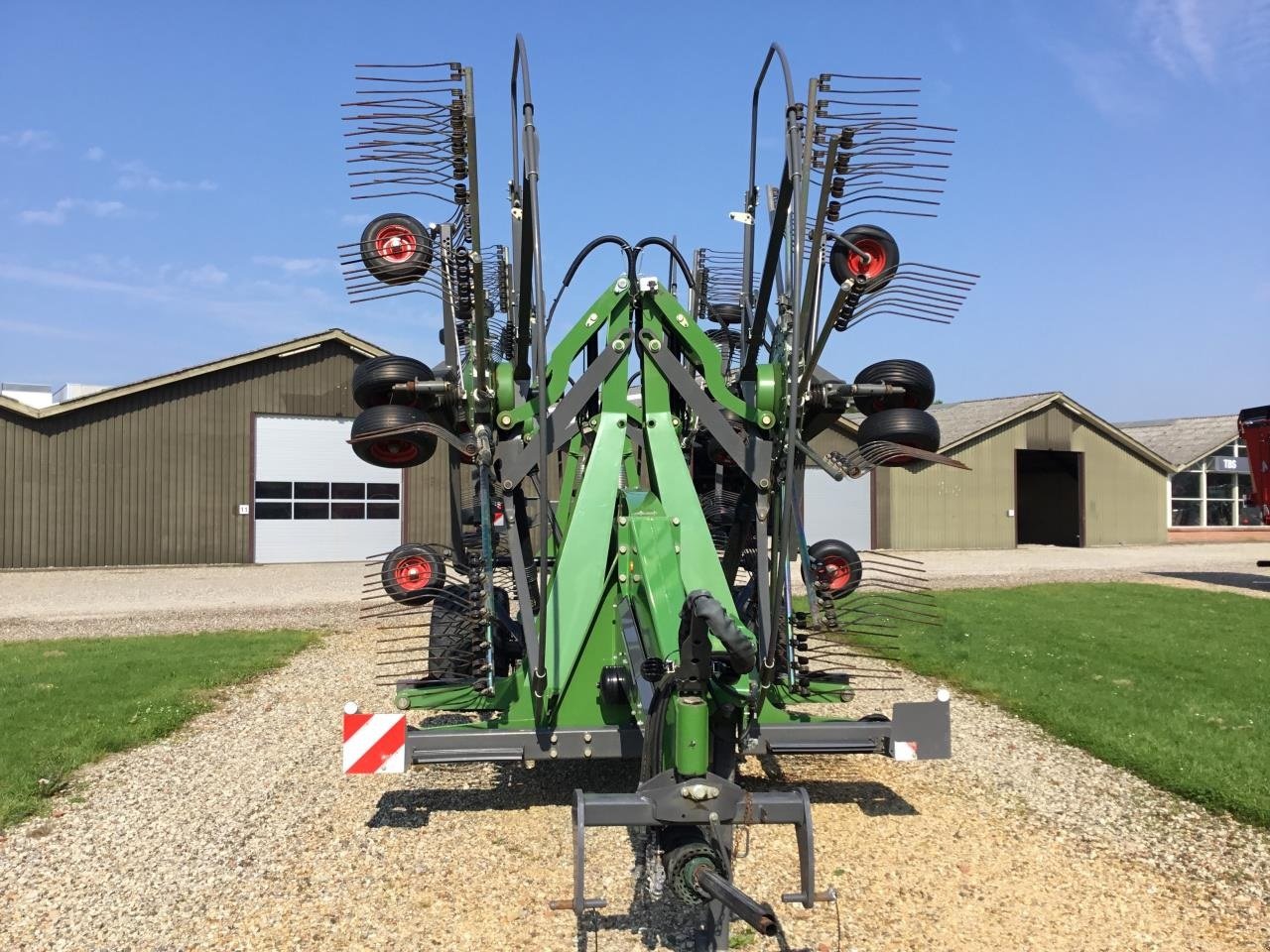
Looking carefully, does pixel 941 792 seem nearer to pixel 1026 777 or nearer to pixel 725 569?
pixel 1026 777

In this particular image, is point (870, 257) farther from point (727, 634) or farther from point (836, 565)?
point (727, 634)

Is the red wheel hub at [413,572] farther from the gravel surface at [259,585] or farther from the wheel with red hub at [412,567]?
the gravel surface at [259,585]

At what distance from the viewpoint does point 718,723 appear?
136 inches

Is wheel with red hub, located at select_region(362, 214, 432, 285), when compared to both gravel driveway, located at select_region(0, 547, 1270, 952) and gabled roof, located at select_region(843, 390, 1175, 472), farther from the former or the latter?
gabled roof, located at select_region(843, 390, 1175, 472)

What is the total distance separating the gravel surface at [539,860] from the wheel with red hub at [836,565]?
3.97ft

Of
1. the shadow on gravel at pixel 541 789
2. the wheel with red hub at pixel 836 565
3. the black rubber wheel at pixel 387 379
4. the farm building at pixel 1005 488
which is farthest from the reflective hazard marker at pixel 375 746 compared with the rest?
the farm building at pixel 1005 488

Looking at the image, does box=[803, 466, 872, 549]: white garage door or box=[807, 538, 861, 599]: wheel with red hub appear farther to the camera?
box=[803, 466, 872, 549]: white garage door

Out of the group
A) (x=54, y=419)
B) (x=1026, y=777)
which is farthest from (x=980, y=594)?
(x=54, y=419)

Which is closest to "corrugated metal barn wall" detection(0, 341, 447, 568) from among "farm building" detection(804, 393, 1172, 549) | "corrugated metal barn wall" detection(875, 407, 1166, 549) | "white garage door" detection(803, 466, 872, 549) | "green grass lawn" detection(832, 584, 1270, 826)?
"white garage door" detection(803, 466, 872, 549)

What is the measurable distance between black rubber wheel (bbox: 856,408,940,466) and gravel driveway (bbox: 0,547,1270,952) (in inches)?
78.7

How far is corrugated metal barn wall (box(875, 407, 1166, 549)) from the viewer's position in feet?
92.9

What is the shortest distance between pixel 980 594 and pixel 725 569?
12055 mm

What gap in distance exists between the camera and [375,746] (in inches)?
177

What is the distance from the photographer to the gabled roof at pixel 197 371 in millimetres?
19641
